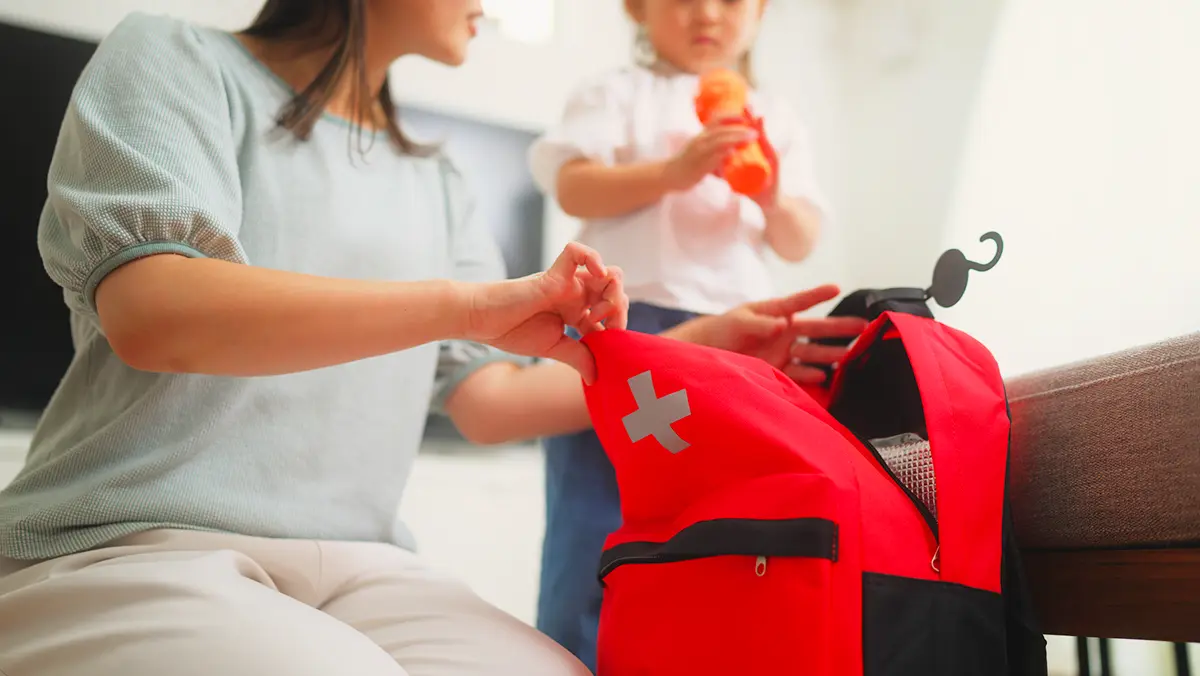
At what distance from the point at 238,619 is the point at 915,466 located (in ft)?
1.49

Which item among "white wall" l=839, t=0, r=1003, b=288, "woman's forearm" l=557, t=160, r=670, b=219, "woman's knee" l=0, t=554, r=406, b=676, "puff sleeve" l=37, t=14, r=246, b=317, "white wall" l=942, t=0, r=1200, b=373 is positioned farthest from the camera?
"white wall" l=839, t=0, r=1003, b=288

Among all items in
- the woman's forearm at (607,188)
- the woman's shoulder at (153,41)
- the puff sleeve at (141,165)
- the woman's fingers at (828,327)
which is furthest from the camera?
the woman's forearm at (607,188)

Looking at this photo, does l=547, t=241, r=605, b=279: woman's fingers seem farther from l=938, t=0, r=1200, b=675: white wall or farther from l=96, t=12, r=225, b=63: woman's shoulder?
l=938, t=0, r=1200, b=675: white wall

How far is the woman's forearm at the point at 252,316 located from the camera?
59 centimetres

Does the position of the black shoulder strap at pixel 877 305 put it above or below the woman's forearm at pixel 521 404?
above

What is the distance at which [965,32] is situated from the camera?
2096mm

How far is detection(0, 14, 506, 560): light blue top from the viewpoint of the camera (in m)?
0.64

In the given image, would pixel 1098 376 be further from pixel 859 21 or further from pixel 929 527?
pixel 859 21

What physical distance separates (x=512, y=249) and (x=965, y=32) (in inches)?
46.3

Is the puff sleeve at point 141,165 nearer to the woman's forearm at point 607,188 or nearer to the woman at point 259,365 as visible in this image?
the woman at point 259,365

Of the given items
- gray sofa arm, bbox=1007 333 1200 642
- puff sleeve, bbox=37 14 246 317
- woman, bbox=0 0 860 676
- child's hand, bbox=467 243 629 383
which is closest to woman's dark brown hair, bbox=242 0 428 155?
woman, bbox=0 0 860 676

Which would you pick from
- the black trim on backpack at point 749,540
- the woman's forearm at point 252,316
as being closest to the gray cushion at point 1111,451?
the black trim on backpack at point 749,540

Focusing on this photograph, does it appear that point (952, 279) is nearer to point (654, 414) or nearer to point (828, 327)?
point (828, 327)

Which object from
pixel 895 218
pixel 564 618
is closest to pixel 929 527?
pixel 564 618
